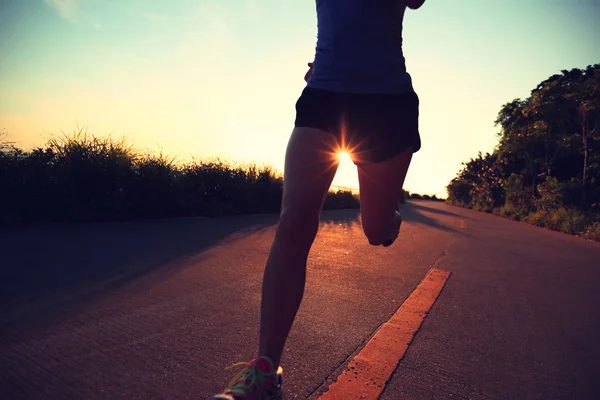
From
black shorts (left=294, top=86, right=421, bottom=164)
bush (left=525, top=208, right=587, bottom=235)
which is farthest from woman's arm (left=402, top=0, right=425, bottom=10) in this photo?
bush (left=525, top=208, right=587, bottom=235)

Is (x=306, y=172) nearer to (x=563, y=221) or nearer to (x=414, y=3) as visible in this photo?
(x=414, y=3)

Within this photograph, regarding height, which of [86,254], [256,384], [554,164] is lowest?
[256,384]

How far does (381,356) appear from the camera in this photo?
2342 mm

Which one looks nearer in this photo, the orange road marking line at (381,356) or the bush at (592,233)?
the orange road marking line at (381,356)

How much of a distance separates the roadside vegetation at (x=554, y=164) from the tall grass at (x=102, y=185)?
10303 millimetres

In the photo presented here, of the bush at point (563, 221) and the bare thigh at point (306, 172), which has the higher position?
the bare thigh at point (306, 172)

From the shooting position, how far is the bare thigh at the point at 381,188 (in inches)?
89.7

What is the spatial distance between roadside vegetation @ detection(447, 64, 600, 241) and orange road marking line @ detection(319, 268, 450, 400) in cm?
1076

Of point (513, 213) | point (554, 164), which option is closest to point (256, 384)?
point (513, 213)

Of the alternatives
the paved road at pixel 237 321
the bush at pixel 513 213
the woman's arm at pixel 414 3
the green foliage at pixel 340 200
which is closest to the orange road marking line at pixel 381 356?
the paved road at pixel 237 321

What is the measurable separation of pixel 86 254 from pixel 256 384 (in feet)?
11.5

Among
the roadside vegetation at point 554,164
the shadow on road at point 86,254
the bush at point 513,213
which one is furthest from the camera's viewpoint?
the bush at point 513,213

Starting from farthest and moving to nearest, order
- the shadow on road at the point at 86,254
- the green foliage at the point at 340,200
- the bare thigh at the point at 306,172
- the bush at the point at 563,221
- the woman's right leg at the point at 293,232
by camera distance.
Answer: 1. the green foliage at the point at 340,200
2. the bush at the point at 563,221
3. the shadow on road at the point at 86,254
4. the bare thigh at the point at 306,172
5. the woman's right leg at the point at 293,232

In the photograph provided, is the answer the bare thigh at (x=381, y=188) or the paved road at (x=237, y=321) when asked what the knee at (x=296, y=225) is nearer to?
the bare thigh at (x=381, y=188)
